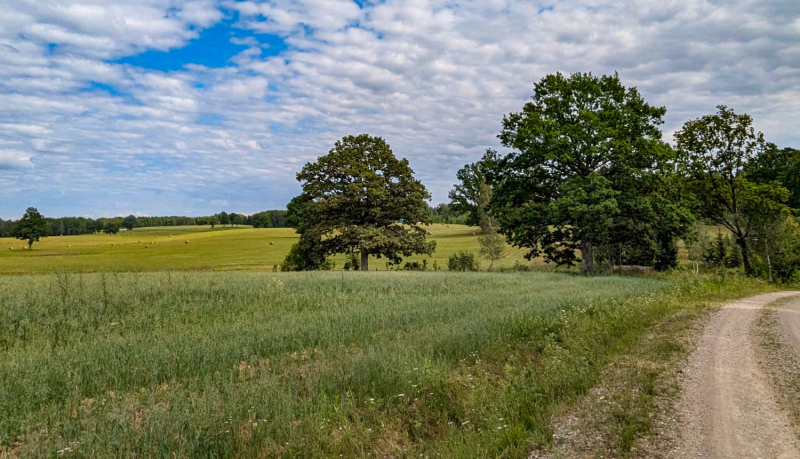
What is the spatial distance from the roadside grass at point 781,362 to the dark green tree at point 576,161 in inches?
652

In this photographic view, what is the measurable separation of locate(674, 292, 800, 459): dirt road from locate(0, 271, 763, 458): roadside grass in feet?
2.38

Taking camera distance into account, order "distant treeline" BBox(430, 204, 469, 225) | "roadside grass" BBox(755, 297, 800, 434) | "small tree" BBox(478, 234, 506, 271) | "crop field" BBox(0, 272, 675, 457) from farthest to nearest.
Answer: "distant treeline" BBox(430, 204, 469, 225) < "small tree" BBox(478, 234, 506, 271) < "roadside grass" BBox(755, 297, 800, 434) < "crop field" BBox(0, 272, 675, 457)

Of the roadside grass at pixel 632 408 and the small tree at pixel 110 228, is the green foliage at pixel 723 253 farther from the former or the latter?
the small tree at pixel 110 228

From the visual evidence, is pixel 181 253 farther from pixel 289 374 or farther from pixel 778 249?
pixel 778 249

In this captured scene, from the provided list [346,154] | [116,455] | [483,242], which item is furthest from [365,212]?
[116,455]

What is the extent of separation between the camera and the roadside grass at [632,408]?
4641 mm

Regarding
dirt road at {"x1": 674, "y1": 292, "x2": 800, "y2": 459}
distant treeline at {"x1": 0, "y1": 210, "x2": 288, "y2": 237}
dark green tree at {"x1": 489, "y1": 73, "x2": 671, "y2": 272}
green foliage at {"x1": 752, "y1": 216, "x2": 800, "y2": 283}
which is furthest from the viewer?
distant treeline at {"x1": 0, "y1": 210, "x2": 288, "y2": 237}

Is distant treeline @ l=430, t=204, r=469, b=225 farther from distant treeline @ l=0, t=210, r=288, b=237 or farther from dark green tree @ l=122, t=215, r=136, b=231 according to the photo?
dark green tree @ l=122, t=215, r=136, b=231

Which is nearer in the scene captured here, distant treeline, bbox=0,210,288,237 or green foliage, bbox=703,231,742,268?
green foliage, bbox=703,231,742,268

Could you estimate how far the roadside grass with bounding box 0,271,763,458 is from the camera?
16.1 feet

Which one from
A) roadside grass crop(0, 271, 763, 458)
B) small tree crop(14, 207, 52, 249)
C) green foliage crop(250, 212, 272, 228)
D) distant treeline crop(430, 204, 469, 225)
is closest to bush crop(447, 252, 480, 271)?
roadside grass crop(0, 271, 763, 458)

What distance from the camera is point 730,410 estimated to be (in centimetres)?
541

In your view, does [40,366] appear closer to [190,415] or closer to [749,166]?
[190,415]

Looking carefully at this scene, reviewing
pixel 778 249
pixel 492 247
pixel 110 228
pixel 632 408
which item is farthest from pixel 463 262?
pixel 110 228
